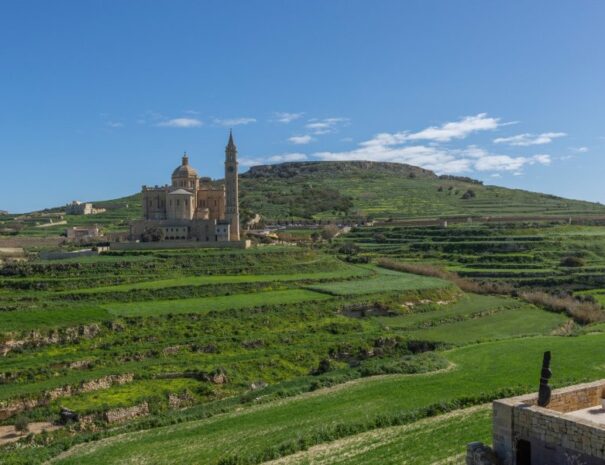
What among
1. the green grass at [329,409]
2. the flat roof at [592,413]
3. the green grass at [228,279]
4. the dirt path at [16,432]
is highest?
the flat roof at [592,413]

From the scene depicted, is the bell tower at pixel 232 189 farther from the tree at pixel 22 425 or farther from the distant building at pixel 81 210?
the distant building at pixel 81 210

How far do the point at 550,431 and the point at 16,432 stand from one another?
24.4 meters

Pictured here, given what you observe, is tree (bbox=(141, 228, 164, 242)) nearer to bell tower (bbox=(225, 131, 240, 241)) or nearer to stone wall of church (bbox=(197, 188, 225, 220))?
bell tower (bbox=(225, 131, 240, 241))

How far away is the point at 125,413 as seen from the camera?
30.0 metres

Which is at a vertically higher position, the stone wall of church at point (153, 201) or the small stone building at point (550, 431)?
the stone wall of church at point (153, 201)

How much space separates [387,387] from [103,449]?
40.2 feet

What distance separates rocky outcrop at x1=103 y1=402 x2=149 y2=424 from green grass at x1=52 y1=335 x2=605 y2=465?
5.01 meters

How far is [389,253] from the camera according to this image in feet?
287

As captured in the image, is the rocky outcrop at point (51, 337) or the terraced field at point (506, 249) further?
the terraced field at point (506, 249)

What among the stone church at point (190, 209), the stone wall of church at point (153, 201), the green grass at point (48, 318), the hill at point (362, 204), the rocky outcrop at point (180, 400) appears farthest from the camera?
the hill at point (362, 204)

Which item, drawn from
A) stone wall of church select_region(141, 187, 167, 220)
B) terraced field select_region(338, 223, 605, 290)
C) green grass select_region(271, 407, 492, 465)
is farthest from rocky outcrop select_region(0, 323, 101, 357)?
terraced field select_region(338, 223, 605, 290)

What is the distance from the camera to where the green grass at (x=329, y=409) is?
20766 millimetres

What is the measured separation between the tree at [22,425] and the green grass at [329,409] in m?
6.04

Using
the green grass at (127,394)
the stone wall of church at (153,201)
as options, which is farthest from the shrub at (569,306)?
the stone wall of church at (153,201)
